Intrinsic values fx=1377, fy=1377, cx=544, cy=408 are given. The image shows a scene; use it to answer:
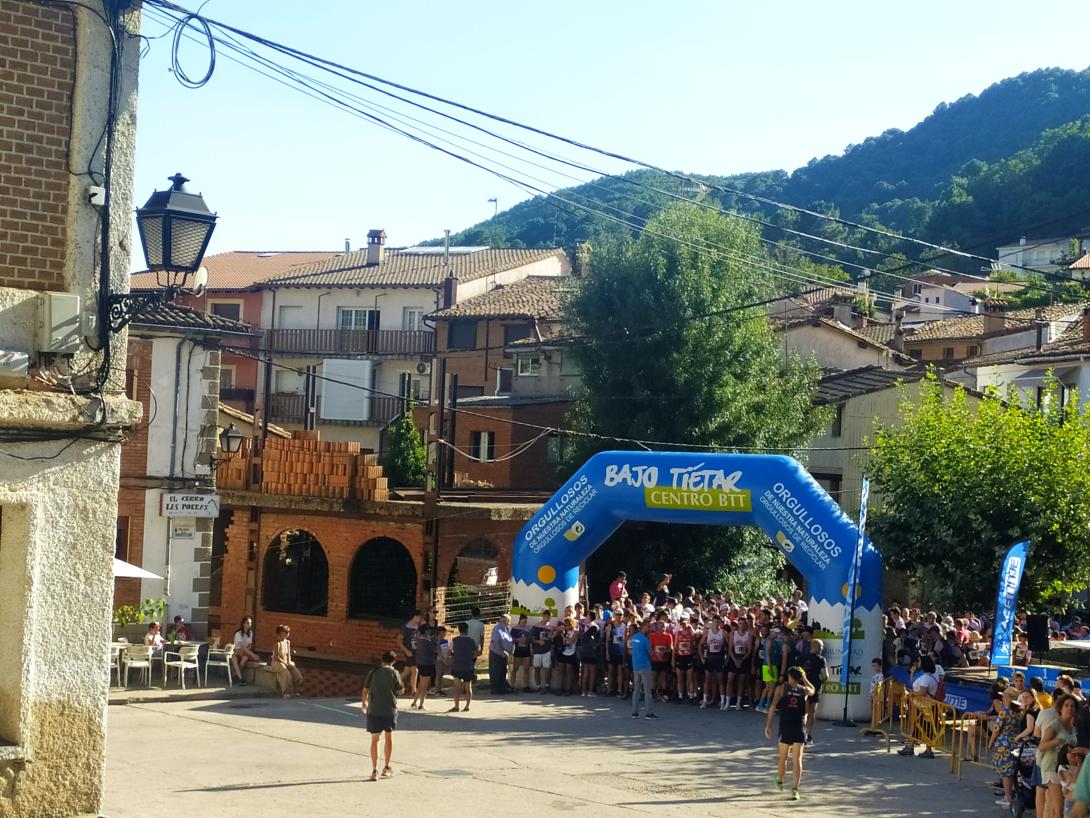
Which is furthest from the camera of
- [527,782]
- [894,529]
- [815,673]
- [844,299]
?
[844,299]

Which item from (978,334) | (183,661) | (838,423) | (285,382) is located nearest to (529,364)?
(838,423)

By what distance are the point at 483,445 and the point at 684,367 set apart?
13.0 m

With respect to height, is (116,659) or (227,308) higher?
(227,308)

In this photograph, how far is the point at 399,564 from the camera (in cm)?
2705

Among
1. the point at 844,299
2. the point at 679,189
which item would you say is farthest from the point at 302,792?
the point at 679,189

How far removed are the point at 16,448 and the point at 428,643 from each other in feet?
40.7

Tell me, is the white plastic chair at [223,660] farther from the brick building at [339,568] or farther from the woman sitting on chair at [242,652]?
the brick building at [339,568]

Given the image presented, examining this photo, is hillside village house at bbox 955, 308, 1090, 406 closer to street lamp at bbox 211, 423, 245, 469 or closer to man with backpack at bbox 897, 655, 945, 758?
man with backpack at bbox 897, 655, 945, 758

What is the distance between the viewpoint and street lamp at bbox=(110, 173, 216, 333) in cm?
1012

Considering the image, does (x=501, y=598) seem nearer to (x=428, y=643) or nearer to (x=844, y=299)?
(x=428, y=643)

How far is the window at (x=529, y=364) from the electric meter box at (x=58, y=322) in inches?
1564

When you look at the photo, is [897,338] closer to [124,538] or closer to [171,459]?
[171,459]

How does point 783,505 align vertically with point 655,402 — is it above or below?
below

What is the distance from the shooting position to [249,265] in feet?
220
